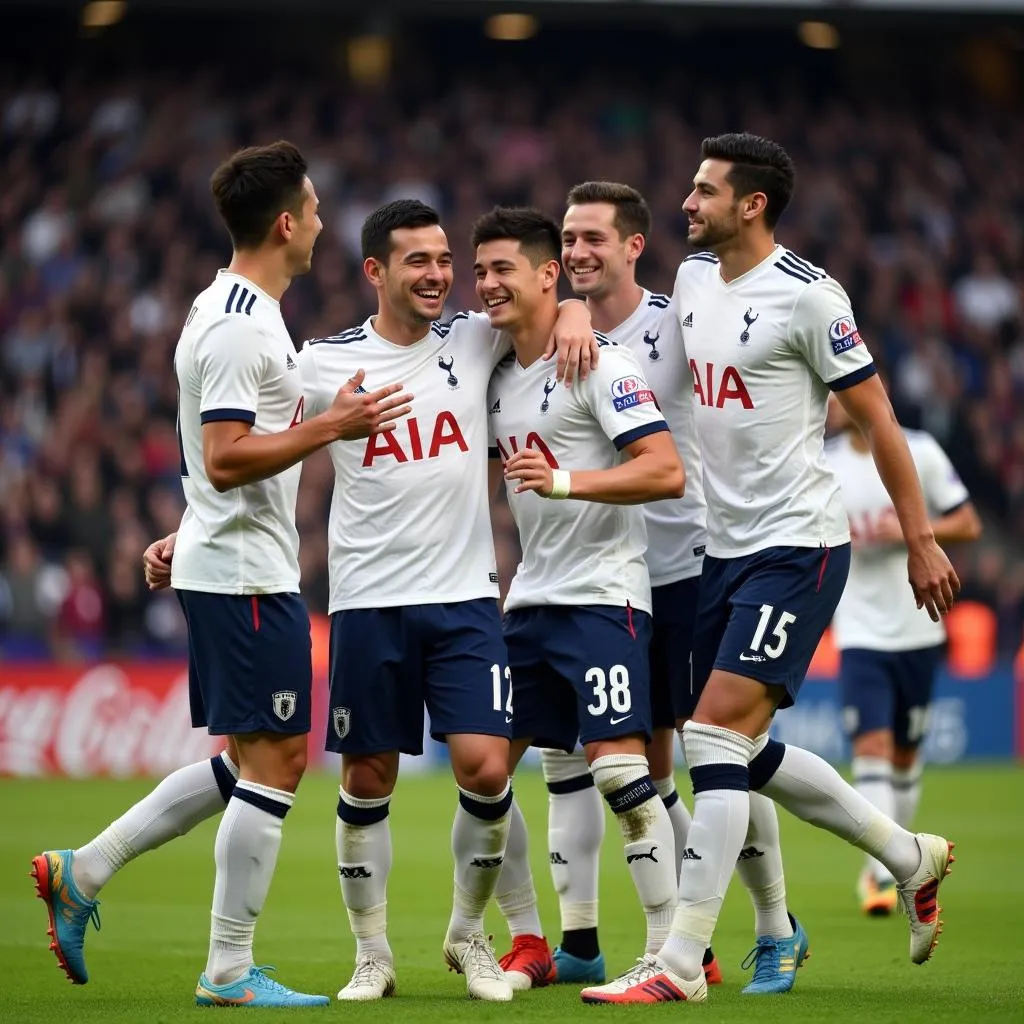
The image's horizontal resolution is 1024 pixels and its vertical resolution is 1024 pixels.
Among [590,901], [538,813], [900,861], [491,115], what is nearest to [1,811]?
[538,813]

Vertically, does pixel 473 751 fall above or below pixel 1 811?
above

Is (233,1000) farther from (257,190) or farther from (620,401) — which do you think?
(257,190)

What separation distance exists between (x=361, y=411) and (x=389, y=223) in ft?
3.27

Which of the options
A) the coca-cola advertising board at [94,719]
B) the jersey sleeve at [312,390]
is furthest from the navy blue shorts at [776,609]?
the coca-cola advertising board at [94,719]

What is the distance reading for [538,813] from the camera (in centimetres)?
1343

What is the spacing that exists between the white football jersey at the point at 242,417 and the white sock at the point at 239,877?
71 cm

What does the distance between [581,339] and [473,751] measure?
4.83ft

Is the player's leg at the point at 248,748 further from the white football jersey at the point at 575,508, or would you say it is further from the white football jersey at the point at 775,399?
the white football jersey at the point at 775,399

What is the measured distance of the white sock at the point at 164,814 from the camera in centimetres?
629

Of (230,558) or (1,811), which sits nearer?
(230,558)

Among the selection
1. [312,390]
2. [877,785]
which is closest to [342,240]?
[877,785]

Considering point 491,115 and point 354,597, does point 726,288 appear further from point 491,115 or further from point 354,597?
point 491,115

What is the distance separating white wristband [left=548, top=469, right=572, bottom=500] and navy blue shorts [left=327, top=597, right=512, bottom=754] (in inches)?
23.4

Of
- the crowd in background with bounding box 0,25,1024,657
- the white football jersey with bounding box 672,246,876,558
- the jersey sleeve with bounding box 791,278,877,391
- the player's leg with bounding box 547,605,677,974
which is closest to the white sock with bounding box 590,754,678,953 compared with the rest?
the player's leg with bounding box 547,605,677,974
